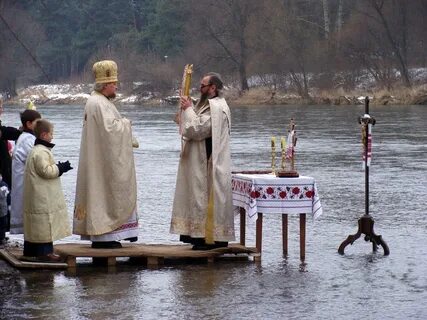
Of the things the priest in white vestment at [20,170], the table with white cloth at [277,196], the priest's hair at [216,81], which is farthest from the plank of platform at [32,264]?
the priest's hair at [216,81]

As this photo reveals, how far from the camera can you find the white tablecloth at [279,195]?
41.0 feet

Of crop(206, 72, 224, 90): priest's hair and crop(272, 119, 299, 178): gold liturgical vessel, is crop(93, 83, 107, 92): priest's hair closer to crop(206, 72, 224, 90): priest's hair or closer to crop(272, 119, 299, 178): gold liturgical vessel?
crop(206, 72, 224, 90): priest's hair

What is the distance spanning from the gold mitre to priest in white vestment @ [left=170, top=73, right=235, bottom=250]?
753mm

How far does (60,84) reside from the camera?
132 m

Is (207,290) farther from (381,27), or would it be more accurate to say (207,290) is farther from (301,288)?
(381,27)

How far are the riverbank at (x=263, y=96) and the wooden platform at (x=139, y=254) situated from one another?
188 ft

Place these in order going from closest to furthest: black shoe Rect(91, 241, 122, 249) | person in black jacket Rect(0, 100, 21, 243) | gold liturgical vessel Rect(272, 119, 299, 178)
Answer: black shoe Rect(91, 241, 122, 249) < gold liturgical vessel Rect(272, 119, 299, 178) < person in black jacket Rect(0, 100, 21, 243)

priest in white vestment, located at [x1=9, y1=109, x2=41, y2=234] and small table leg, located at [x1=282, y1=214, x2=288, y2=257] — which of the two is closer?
priest in white vestment, located at [x1=9, y1=109, x2=41, y2=234]

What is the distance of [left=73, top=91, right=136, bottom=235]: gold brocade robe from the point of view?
12141 millimetres

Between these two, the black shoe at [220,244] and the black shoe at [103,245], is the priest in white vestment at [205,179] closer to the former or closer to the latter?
the black shoe at [220,244]

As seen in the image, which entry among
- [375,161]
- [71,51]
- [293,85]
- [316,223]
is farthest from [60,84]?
[316,223]

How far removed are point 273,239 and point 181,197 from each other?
2261 millimetres

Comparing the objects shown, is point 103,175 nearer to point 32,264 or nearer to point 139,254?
point 139,254

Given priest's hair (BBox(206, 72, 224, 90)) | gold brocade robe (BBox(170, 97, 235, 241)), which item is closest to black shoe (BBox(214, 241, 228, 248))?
gold brocade robe (BBox(170, 97, 235, 241))
